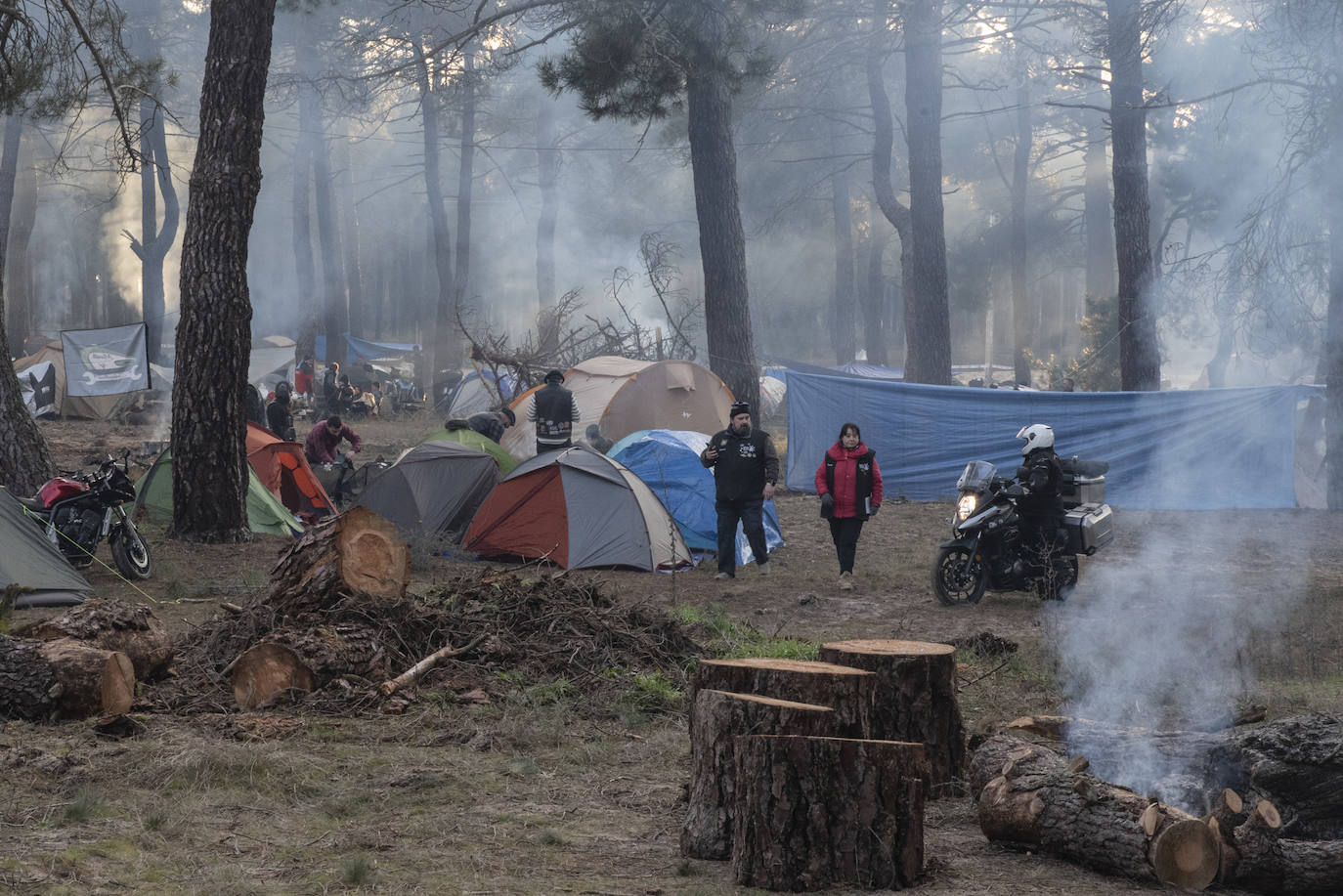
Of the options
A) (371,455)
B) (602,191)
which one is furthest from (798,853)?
(602,191)

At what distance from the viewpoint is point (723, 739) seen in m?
4.18

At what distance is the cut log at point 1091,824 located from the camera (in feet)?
12.6

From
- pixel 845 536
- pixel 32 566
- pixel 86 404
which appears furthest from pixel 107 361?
pixel 845 536

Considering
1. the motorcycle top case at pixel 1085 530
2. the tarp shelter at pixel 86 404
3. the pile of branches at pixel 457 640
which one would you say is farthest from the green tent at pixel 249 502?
the tarp shelter at pixel 86 404

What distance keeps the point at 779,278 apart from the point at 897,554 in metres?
41.2

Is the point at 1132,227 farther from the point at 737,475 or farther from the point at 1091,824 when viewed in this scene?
the point at 1091,824

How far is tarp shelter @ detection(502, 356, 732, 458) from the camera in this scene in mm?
17359

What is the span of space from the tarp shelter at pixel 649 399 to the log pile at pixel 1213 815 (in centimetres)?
1286

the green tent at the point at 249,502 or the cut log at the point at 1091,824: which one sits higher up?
the green tent at the point at 249,502

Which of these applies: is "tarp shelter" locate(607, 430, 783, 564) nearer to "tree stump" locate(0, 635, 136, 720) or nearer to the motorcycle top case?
the motorcycle top case

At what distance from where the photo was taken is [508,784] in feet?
16.8

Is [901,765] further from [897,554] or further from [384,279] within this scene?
[384,279]

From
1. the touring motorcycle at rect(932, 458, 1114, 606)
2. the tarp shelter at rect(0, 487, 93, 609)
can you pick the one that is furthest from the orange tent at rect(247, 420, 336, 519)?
the touring motorcycle at rect(932, 458, 1114, 606)

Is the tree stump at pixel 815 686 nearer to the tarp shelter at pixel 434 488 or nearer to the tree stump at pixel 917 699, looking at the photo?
the tree stump at pixel 917 699
